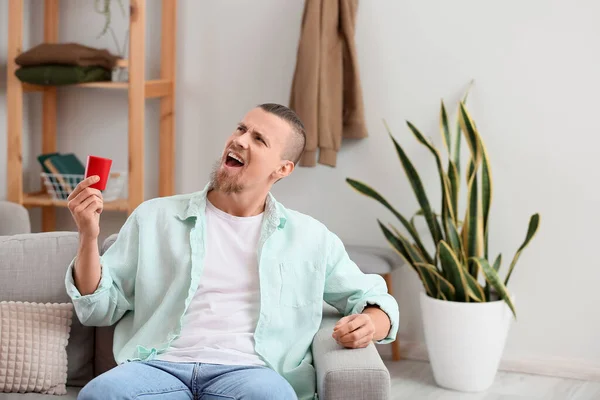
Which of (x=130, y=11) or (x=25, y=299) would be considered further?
(x=130, y=11)

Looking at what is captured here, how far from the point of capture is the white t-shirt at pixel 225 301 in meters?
2.28

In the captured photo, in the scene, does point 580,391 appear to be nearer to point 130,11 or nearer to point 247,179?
point 247,179

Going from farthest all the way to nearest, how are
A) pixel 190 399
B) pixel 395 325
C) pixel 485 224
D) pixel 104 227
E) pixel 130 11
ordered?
pixel 104 227 → pixel 130 11 → pixel 485 224 → pixel 395 325 → pixel 190 399

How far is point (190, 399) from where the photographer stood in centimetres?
219

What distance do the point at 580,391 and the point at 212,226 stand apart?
1825 millimetres

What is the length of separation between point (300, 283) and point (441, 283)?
49.1 inches

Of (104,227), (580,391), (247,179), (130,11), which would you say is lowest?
(580,391)

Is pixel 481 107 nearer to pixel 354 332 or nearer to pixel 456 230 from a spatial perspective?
pixel 456 230

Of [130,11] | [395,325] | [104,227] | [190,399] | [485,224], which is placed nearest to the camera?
[190,399]

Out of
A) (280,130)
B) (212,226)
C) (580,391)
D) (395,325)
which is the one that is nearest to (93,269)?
(212,226)

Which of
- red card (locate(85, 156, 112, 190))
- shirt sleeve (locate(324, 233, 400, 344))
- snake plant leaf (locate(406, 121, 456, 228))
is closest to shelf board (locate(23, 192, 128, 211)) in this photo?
snake plant leaf (locate(406, 121, 456, 228))

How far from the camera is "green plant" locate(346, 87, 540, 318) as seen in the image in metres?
3.42

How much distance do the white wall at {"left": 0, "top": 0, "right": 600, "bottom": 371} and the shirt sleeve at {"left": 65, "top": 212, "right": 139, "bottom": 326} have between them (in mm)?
1682

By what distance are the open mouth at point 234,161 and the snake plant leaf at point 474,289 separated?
4.22 ft
